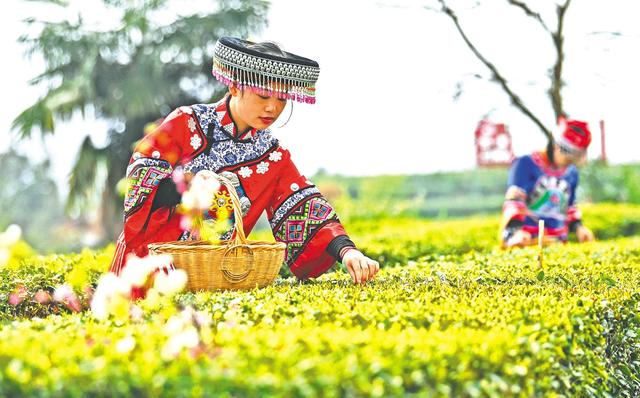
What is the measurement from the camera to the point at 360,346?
2.54 meters

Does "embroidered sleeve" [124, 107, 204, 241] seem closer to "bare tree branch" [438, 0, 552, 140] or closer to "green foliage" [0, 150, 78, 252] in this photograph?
"bare tree branch" [438, 0, 552, 140]

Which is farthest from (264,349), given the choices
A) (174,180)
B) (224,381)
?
(174,180)

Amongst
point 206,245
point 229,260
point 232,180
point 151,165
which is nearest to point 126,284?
point 229,260

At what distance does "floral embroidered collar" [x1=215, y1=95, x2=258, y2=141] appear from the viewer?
427 centimetres

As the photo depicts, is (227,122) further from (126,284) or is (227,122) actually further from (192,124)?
(126,284)

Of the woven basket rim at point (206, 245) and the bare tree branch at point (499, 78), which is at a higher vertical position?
the bare tree branch at point (499, 78)

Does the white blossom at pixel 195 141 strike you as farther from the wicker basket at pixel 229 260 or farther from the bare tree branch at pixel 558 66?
the bare tree branch at pixel 558 66

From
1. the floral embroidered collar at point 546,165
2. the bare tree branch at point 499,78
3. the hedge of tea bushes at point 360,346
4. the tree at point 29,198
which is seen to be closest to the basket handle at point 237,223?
the hedge of tea bushes at point 360,346

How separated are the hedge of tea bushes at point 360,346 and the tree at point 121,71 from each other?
15.1 meters

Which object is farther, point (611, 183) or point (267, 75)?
point (611, 183)

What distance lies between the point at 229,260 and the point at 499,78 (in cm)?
931

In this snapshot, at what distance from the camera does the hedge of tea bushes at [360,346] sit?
2.32 metres

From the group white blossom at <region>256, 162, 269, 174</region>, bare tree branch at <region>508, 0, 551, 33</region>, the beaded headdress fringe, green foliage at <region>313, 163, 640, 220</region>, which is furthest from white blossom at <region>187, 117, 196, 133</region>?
green foliage at <region>313, 163, 640, 220</region>

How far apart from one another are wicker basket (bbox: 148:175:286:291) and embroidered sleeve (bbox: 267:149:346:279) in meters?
0.43
